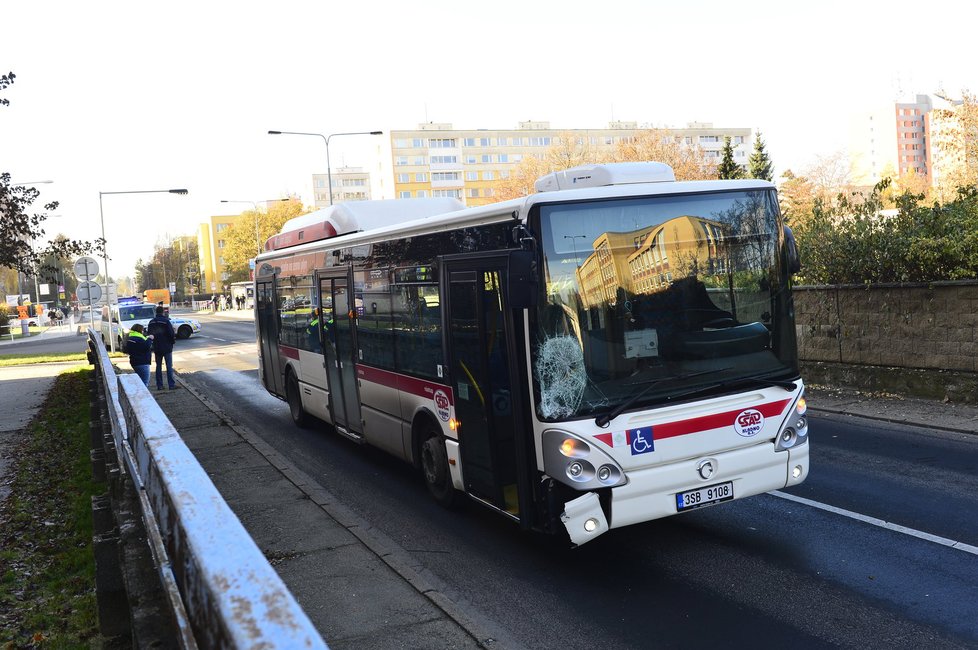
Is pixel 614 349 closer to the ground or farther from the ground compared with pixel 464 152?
closer to the ground

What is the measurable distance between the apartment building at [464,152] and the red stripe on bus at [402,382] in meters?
121

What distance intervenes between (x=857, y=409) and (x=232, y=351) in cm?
Result: 2584

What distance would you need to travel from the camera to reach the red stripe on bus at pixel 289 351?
14.1 meters

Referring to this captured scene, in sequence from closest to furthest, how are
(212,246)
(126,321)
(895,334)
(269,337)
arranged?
(895,334), (269,337), (126,321), (212,246)

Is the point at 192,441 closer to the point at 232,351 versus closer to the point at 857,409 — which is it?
the point at 857,409

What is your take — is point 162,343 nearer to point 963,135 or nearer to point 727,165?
point 727,165

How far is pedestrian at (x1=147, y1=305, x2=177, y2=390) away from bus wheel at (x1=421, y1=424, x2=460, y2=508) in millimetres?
13637

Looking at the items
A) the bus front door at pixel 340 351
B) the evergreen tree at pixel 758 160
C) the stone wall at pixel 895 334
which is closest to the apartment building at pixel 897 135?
the evergreen tree at pixel 758 160

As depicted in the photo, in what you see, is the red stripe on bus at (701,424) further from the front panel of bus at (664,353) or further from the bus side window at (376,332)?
the bus side window at (376,332)

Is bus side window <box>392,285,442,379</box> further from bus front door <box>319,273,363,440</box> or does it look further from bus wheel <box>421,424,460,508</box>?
bus front door <box>319,273,363,440</box>

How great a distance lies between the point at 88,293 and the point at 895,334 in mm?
23858

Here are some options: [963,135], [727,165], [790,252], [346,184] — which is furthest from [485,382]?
[346,184]

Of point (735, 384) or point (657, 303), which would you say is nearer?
point (657, 303)

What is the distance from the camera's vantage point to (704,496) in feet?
22.3
